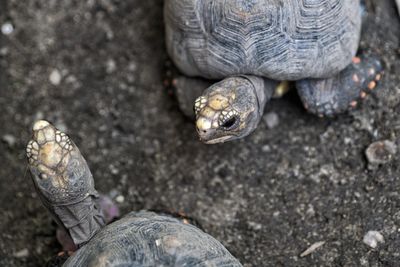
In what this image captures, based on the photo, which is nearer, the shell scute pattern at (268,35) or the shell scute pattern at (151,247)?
the shell scute pattern at (151,247)

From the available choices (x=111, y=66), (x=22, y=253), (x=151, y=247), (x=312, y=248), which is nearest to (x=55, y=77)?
(x=111, y=66)

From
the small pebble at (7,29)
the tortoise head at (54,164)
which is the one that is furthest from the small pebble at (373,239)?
the small pebble at (7,29)

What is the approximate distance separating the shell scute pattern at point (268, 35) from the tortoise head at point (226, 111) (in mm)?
145

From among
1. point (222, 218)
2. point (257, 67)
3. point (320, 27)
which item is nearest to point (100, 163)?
point (222, 218)

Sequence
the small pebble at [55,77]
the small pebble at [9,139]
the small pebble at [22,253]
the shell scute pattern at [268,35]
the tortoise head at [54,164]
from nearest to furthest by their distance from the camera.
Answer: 1. the tortoise head at [54,164]
2. the shell scute pattern at [268,35]
3. the small pebble at [22,253]
4. the small pebble at [9,139]
5. the small pebble at [55,77]

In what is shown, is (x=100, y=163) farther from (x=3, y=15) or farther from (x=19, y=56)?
(x=3, y=15)

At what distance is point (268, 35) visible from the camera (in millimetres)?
2852

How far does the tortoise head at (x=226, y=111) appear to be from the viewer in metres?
2.67

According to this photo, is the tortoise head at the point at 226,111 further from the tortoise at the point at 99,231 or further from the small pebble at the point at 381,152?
the small pebble at the point at 381,152

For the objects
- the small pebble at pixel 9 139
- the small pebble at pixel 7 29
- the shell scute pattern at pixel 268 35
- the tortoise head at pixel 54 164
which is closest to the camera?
the tortoise head at pixel 54 164

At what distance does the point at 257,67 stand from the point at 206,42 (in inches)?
10.5

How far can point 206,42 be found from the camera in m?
2.97

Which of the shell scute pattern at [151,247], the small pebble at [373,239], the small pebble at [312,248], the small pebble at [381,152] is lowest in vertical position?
the small pebble at [312,248]

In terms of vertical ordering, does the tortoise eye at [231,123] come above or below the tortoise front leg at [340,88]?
above
